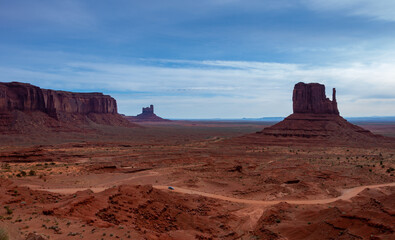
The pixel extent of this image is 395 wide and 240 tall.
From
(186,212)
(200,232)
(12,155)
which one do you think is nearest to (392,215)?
(200,232)

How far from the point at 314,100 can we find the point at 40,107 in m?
87.2

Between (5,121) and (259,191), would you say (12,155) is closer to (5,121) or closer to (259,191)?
(259,191)

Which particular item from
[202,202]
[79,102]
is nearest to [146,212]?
[202,202]

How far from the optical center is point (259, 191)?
2622 cm

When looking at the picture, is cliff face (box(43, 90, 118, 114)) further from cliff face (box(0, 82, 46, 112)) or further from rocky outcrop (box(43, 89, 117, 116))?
cliff face (box(0, 82, 46, 112))

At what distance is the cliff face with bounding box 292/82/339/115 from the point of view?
87.0 metres

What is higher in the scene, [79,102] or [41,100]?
[79,102]

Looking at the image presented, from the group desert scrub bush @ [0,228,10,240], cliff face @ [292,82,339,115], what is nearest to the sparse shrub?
desert scrub bush @ [0,228,10,240]

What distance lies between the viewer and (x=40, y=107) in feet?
319

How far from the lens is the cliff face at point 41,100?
290 feet

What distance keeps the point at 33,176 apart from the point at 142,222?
21148 mm

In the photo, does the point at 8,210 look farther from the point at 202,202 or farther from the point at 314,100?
the point at 314,100

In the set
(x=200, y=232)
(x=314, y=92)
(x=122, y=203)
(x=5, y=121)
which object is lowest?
(x=200, y=232)

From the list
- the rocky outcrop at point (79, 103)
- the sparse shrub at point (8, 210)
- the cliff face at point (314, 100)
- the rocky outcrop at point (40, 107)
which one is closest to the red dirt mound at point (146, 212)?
the sparse shrub at point (8, 210)
